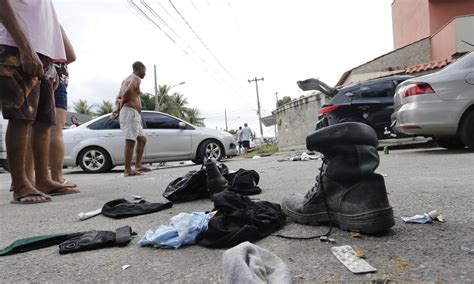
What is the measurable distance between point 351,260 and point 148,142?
7935 millimetres

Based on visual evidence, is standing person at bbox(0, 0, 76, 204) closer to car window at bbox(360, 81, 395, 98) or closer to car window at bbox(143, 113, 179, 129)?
car window at bbox(143, 113, 179, 129)

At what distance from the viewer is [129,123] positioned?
20.3 feet

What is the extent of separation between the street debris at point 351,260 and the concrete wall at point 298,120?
483 inches

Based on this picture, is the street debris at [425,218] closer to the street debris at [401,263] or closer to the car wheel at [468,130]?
the street debris at [401,263]

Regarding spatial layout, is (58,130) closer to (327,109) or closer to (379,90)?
(327,109)

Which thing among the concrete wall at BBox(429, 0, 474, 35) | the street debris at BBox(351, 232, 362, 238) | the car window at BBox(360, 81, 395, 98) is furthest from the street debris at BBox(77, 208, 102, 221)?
the concrete wall at BBox(429, 0, 474, 35)

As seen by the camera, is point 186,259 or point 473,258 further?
point 186,259

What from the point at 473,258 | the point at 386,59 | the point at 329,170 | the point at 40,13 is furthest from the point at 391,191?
the point at 386,59

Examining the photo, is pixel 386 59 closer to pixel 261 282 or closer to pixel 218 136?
pixel 218 136

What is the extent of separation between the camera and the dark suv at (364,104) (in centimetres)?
810

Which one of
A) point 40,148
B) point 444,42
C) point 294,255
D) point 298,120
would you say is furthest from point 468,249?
point 444,42

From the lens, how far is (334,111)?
841 centimetres

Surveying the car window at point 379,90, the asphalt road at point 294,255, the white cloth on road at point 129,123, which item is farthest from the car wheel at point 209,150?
the asphalt road at point 294,255

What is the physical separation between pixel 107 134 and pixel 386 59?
14.2 meters
